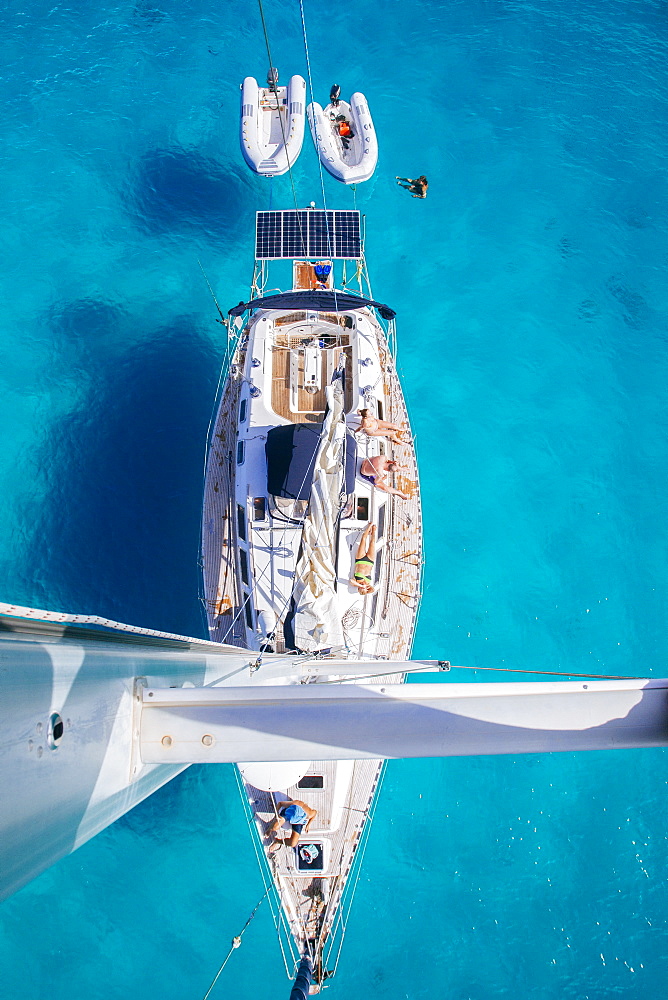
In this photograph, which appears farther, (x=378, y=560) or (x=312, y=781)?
(x=378, y=560)

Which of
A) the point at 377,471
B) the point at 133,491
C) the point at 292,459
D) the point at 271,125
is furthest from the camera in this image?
the point at 271,125

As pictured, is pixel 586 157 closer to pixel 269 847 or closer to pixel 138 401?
pixel 138 401

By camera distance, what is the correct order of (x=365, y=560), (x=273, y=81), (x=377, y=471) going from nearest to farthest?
(x=365, y=560)
(x=377, y=471)
(x=273, y=81)

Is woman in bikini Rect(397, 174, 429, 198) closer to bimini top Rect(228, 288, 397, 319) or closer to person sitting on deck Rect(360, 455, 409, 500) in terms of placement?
bimini top Rect(228, 288, 397, 319)

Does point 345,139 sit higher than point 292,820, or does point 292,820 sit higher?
point 345,139

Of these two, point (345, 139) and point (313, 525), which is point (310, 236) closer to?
point (345, 139)

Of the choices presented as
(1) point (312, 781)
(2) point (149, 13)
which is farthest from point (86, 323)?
(1) point (312, 781)

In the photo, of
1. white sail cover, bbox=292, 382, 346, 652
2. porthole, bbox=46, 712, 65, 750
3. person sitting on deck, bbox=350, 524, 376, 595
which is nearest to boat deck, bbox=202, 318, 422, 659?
person sitting on deck, bbox=350, 524, 376, 595
